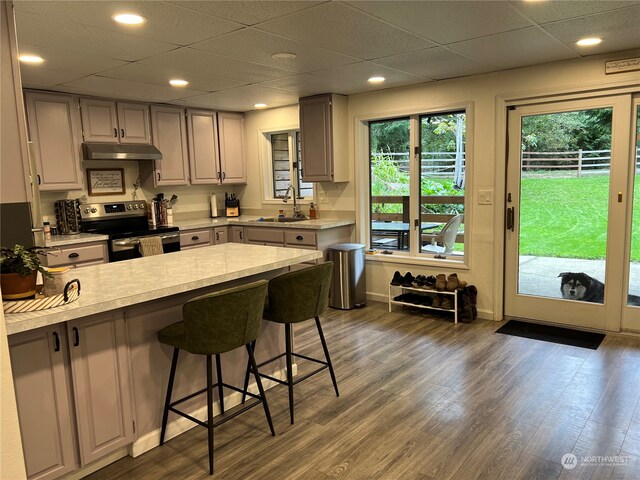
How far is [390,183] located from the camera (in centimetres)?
536

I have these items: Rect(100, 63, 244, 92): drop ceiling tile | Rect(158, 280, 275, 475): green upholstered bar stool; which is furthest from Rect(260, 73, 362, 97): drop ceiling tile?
Rect(158, 280, 275, 475): green upholstered bar stool

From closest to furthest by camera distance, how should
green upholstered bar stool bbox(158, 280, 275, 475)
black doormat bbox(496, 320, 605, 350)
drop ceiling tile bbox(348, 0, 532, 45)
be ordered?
green upholstered bar stool bbox(158, 280, 275, 475) < drop ceiling tile bbox(348, 0, 532, 45) < black doormat bbox(496, 320, 605, 350)

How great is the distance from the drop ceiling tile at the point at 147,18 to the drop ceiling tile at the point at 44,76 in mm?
1321

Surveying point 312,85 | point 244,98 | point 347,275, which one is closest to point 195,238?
point 244,98

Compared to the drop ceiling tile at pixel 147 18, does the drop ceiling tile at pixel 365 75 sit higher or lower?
higher

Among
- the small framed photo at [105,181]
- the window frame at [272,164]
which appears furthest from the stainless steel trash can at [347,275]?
the small framed photo at [105,181]

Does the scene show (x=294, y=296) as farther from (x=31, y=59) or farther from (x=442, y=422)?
(x=31, y=59)

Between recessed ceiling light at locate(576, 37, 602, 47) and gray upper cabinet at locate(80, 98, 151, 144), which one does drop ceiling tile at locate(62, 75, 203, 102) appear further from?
recessed ceiling light at locate(576, 37, 602, 47)

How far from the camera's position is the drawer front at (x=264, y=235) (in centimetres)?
550

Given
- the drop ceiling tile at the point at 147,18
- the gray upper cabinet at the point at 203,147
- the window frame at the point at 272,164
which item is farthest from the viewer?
the window frame at the point at 272,164

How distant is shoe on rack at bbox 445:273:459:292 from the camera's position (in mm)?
4586

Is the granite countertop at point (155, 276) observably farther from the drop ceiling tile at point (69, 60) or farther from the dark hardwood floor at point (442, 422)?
the drop ceiling tile at point (69, 60)

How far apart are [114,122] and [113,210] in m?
0.98

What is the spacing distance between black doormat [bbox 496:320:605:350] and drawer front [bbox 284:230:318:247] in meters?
2.09
